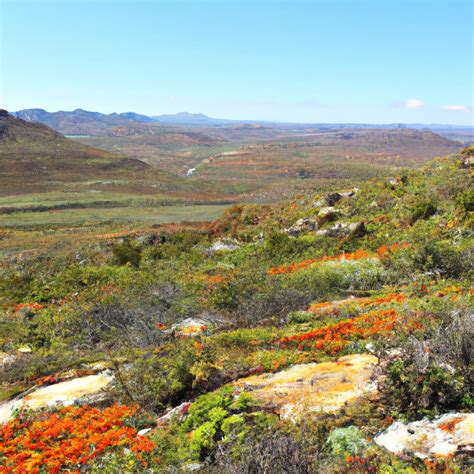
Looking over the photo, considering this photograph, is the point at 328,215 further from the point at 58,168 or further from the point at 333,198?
the point at 58,168

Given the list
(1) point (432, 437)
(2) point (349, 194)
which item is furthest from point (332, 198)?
(1) point (432, 437)

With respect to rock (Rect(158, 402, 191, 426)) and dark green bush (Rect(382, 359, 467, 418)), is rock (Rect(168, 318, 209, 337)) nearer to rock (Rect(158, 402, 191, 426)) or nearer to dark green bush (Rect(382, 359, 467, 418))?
rock (Rect(158, 402, 191, 426))

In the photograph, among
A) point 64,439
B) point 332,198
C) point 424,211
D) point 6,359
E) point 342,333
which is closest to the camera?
point 64,439

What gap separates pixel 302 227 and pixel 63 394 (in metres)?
16.8

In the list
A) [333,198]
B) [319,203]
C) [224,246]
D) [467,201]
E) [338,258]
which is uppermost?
[467,201]

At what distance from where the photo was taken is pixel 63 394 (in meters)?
7.16

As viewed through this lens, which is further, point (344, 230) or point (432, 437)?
point (344, 230)

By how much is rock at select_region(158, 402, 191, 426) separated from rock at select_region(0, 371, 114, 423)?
133 centimetres

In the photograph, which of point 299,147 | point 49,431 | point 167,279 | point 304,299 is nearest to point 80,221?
point 167,279

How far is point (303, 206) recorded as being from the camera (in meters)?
28.1

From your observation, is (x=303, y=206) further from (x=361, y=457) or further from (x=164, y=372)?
(x=361, y=457)

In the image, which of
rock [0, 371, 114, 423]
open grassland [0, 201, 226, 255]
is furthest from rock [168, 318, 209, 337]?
open grassland [0, 201, 226, 255]

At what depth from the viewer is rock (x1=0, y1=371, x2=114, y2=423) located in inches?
268

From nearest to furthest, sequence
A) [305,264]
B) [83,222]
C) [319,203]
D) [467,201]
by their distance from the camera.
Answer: [305,264] < [467,201] < [319,203] < [83,222]
